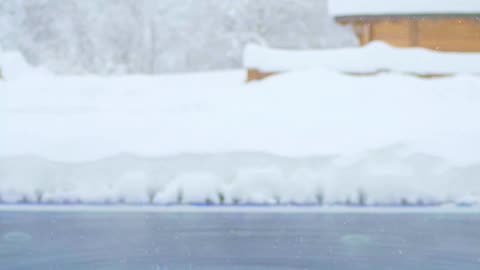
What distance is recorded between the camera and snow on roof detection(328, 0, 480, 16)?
16672 mm

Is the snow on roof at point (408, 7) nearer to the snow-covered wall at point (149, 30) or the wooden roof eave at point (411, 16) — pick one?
the wooden roof eave at point (411, 16)

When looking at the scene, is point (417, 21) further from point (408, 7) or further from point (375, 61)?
point (375, 61)

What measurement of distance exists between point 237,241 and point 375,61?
303 inches

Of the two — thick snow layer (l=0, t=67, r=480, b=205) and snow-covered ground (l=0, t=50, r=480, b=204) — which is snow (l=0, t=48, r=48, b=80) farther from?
thick snow layer (l=0, t=67, r=480, b=205)

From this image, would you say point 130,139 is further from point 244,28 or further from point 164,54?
point 164,54

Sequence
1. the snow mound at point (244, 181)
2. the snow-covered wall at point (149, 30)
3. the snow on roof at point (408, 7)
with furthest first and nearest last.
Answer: the snow-covered wall at point (149, 30)
the snow on roof at point (408, 7)
the snow mound at point (244, 181)

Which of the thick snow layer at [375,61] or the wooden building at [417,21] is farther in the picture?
the wooden building at [417,21]

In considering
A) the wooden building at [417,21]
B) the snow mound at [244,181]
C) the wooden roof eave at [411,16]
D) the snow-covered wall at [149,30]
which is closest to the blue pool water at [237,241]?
the snow mound at [244,181]

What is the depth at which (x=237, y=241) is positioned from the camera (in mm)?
4805

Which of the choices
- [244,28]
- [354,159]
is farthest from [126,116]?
[244,28]

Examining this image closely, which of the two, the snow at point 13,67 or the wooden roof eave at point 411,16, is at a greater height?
the wooden roof eave at point 411,16

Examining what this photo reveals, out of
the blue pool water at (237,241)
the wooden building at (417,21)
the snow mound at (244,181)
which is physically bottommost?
the blue pool water at (237,241)

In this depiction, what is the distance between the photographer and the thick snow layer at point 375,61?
1163 cm

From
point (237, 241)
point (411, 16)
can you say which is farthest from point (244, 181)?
point (411, 16)
